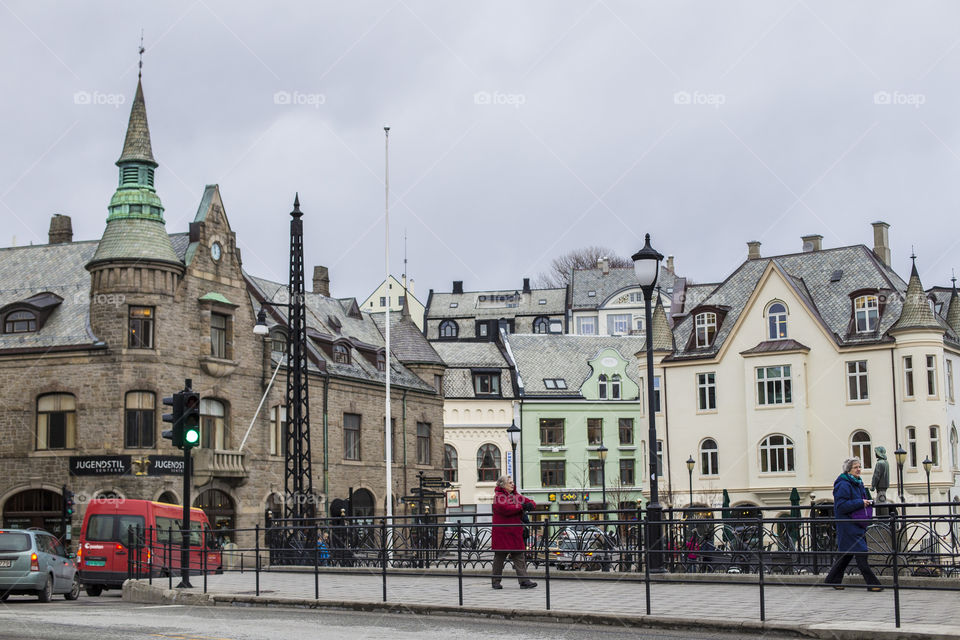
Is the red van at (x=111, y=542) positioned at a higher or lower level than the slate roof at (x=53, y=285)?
lower

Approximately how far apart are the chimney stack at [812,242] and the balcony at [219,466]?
31.2 meters

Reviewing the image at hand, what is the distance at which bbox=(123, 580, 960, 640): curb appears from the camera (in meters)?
11.8

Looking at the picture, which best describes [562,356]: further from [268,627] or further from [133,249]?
[268,627]

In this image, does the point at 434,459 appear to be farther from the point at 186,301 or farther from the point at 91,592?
the point at 91,592

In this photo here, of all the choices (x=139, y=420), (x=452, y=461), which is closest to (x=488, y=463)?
(x=452, y=461)

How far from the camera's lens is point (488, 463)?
229 feet

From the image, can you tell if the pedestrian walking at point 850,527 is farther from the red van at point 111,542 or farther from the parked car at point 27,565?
the red van at point 111,542

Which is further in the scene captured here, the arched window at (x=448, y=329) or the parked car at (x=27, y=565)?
the arched window at (x=448, y=329)

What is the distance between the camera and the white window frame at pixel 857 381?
49.7 m

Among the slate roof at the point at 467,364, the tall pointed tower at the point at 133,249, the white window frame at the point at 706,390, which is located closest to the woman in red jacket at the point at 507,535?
the tall pointed tower at the point at 133,249

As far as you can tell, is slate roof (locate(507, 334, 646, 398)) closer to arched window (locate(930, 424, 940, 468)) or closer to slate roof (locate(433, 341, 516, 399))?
slate roof (locate(433, 341, 516, 399))

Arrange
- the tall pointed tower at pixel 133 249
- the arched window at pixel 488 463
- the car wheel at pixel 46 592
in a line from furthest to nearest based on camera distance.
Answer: the arched window at pixel 488 463
the tall pointed tower at pixel 133 249
the car wheel at pixel 46 592

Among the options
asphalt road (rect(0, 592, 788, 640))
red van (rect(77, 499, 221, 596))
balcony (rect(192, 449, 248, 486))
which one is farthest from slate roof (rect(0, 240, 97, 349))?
asphalt road (rect(0, 592, 788, 640))

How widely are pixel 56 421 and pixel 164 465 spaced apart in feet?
13.6
